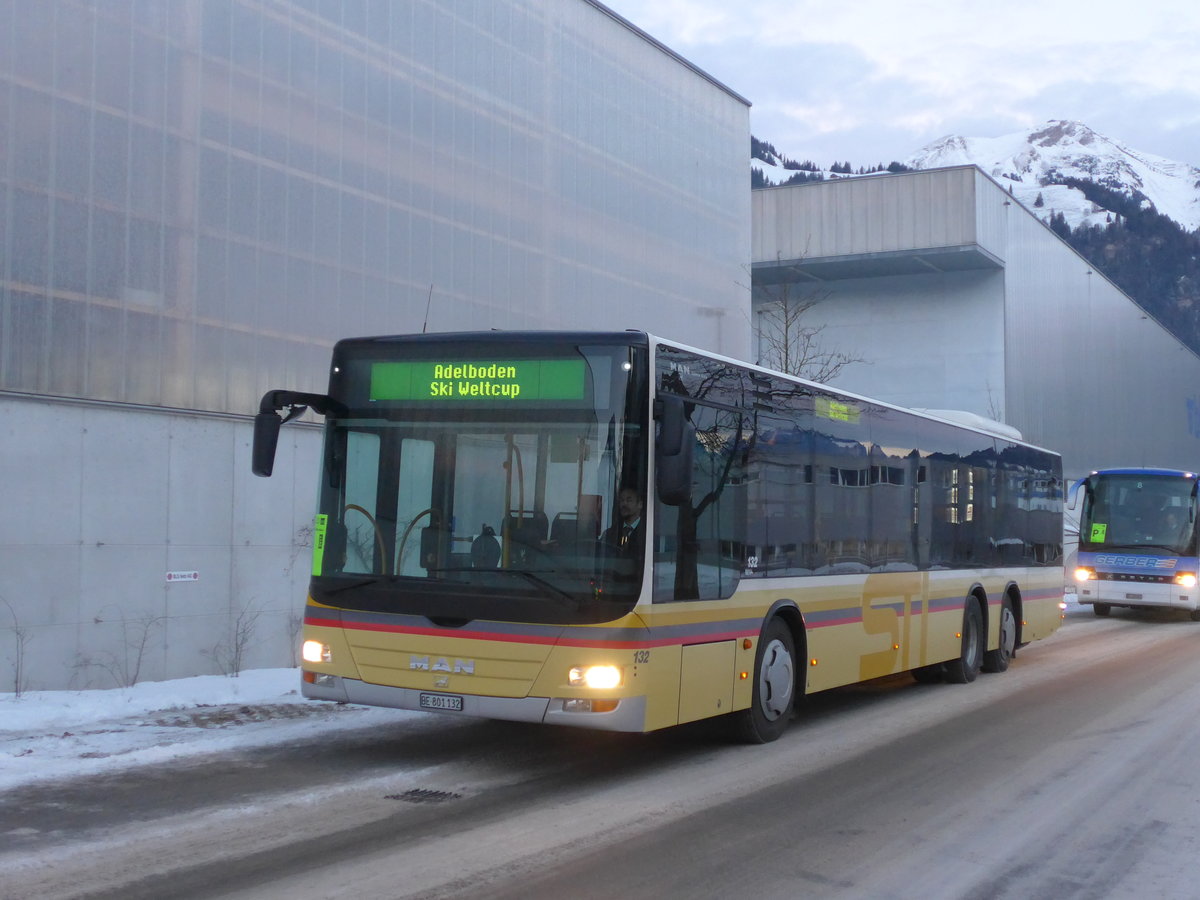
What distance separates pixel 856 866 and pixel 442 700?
3077 millimetres

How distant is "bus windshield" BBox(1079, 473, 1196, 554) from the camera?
89.5 ft

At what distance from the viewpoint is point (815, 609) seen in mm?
10914

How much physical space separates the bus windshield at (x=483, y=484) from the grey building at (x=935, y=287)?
31.3 metres

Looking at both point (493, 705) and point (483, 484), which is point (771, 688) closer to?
point (493, 705)

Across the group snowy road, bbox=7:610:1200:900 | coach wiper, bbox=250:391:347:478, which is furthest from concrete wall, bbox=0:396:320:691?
coach wiper, bbox=250:391:347:478

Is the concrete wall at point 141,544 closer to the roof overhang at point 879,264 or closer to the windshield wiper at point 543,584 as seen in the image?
the windshield wiper at point 543,584

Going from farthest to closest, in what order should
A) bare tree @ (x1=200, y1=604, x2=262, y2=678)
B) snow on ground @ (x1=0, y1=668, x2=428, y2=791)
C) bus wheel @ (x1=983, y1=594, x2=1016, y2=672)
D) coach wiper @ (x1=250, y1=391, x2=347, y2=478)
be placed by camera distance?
bus wheel @ (x1=983, y1=594, x2=1016, y2=672) → bare tree @ (x1=200, y1=604, x2=262, y2=678) → snow on ground @ (x1=0, y1=668, x2=428, y2=791) → coach wiper @ (x1=250, y1=391, x2=347, y2=478)

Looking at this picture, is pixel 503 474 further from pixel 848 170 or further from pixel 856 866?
pixel 848 170

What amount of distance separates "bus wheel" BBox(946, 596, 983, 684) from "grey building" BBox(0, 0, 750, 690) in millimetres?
7504

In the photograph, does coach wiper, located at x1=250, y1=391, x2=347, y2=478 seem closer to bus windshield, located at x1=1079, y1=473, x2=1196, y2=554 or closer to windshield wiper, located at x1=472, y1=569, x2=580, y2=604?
windshield wiper, located at x1=472, y1=569, x2=580, y2=604

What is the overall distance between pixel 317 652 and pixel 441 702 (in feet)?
3.47

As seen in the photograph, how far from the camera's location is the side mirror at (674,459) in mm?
8188

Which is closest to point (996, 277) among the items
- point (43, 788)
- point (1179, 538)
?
point (1179, 538)

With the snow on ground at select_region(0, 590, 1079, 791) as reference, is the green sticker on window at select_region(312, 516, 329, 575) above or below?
above
